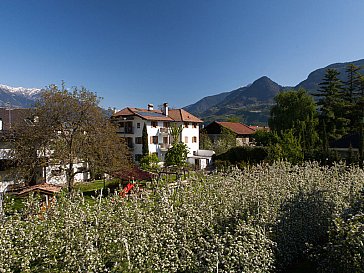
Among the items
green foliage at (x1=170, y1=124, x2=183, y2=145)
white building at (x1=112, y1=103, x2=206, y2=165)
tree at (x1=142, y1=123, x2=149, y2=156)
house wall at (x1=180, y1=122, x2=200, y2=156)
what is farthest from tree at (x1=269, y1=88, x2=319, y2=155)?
tree at (x1=142, y1=123, x2=149, y2=156)

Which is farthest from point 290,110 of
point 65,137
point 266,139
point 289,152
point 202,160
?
point 65,137

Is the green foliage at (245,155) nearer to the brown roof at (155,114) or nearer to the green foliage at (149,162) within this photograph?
the green foliage at (149,162)

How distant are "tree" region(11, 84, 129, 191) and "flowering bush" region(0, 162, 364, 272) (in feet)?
32.2

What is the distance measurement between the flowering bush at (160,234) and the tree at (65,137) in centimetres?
981

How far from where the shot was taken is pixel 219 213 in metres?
6.75

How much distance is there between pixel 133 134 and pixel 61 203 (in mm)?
29294

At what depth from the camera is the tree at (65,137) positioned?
1469 centimetres

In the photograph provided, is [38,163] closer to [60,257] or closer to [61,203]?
[61,203]

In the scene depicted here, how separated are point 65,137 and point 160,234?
39.8 feet

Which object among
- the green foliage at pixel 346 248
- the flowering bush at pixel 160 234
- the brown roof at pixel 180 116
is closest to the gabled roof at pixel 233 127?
the brown roof at pixel 180 116

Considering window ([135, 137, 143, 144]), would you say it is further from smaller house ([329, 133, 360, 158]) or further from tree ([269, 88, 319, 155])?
smaller house ([329, 133, 360, 158])

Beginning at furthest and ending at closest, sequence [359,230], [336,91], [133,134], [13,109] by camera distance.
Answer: [336,91] → [133,134] → [13,109] → [359,230]

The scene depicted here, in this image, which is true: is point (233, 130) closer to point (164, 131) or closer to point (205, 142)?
point (205, 142)

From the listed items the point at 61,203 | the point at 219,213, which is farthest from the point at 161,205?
the point at 61,203
